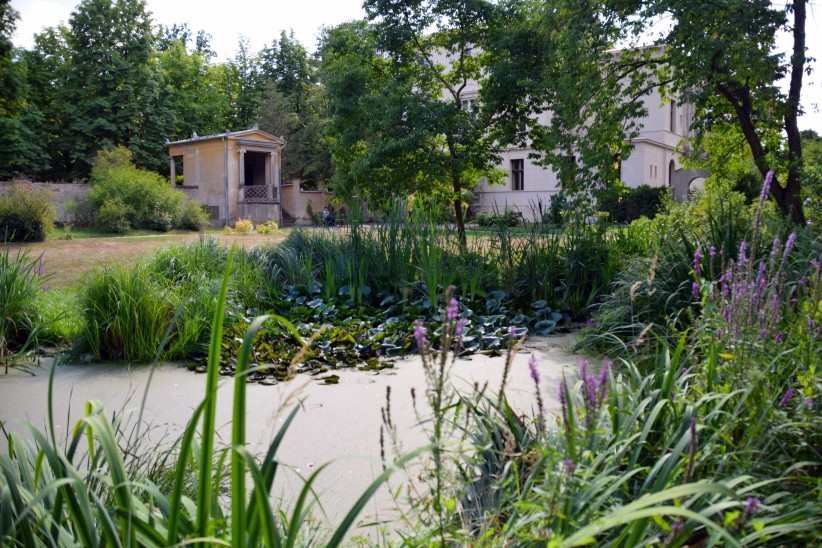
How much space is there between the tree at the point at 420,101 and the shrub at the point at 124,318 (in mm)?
6404

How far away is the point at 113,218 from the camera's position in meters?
21.9

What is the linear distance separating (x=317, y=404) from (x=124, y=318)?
6.52 ft

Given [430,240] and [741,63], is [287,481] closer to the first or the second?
[430,240]

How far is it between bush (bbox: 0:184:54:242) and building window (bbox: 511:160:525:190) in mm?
23271

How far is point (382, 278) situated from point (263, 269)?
4.27ft

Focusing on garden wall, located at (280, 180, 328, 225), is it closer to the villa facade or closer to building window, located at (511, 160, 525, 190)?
the villa facade

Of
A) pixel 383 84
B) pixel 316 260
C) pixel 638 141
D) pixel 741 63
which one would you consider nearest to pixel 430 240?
pixel 316 260

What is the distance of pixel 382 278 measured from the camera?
22.9 feet

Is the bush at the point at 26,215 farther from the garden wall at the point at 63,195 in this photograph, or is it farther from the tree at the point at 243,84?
the tree at the point at 243,84

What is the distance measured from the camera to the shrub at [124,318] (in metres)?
4.93

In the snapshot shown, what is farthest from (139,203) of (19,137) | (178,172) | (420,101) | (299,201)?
(178,172)

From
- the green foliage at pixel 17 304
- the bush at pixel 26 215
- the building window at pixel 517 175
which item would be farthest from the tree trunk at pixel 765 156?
the building window at pixel 517 175

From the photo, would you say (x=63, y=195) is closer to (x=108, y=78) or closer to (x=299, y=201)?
(x=108, y=78)

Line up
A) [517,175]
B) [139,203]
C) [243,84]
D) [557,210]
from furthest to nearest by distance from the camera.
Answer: [243,84]
[517,175]
[139,203]
[557,210]
